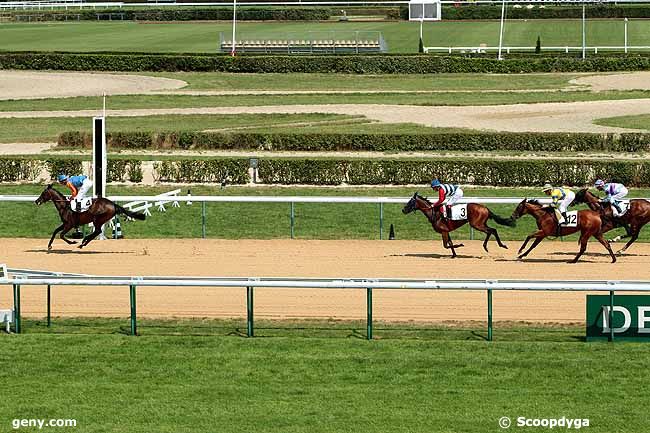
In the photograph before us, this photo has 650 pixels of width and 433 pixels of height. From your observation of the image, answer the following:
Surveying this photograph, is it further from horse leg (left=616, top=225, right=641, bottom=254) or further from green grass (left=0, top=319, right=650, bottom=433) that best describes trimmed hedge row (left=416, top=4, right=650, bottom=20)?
green grass (left=0, top=319, right=650, bottom=433)

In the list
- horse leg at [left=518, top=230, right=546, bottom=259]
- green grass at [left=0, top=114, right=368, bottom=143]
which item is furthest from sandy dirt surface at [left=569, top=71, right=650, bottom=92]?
horse leg at [left=518, top=230, right=546, bottom=259]

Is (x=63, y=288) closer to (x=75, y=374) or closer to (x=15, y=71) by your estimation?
(x=75, y=374)

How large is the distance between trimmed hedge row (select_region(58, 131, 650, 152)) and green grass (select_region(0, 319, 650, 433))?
54.2 ft

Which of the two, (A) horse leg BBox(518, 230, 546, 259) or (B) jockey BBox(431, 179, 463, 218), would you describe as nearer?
(A) horse leg BBox(518, 230, 546, 259)

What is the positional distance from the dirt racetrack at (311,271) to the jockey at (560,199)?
681 millimetres

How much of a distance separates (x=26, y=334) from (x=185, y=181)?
40.9ft

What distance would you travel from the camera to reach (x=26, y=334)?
14.7 m

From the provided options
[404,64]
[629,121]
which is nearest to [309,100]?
[404,64]

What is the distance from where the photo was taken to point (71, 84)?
1863 inches

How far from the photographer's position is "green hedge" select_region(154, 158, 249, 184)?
2681 centimetres

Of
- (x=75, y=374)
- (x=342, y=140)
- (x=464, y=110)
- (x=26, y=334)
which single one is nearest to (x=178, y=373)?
(x=75, y=374)

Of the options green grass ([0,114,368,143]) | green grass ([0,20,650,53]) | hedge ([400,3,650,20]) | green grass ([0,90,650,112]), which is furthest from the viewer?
hedge ([400,3,650,20])

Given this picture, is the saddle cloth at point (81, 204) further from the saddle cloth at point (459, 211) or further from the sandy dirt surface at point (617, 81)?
the sandy dirt surface at point (617, 81)

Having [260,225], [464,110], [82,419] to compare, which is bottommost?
[82,419]
